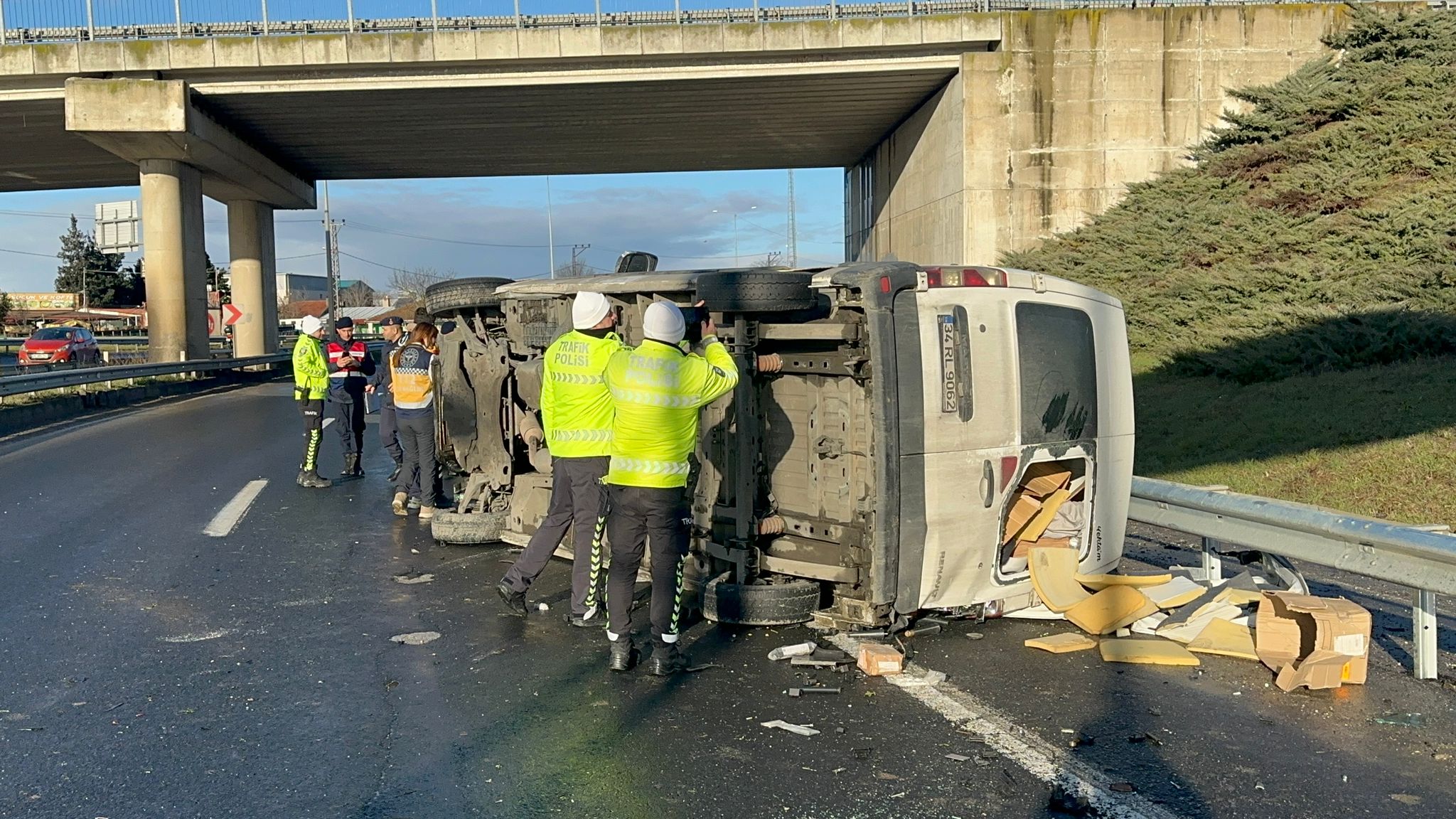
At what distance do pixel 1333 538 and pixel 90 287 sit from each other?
98.8m

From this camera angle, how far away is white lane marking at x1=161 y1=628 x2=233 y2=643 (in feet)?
20.2

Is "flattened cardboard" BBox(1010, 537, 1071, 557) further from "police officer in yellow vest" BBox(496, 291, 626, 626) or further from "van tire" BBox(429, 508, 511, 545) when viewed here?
"van tire" BBox(429, 508, 511, 545)

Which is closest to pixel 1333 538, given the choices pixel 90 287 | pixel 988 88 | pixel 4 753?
pixel 4 753

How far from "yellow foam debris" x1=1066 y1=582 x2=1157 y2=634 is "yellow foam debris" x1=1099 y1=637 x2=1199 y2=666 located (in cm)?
19

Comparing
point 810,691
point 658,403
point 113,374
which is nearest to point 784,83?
point 113,374

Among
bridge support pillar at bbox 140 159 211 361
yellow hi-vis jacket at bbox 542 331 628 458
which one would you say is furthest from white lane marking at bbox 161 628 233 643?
bridge support pillar at bbox 140 159 211 361

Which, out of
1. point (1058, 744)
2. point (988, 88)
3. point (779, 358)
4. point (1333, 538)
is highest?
point (988, 88)

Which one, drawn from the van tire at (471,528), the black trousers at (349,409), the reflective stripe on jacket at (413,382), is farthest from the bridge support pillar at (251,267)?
the van tire at (471,528)

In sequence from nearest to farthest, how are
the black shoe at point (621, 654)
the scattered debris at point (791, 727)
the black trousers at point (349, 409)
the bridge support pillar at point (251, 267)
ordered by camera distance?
the scattered debris at point (791, 727), the black shoe at point (621, 654), the black trousers at point (349, 409), the bridge support pillar at point (251, 267)

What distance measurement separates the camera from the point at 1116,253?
74.6 feet

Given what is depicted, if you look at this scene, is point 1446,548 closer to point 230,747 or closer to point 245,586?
point 230,747

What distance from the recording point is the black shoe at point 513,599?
21.9 feet

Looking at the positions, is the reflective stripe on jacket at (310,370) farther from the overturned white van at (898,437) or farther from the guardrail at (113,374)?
the guardrail at (113,374)

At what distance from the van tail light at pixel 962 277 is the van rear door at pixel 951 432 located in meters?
0.03
